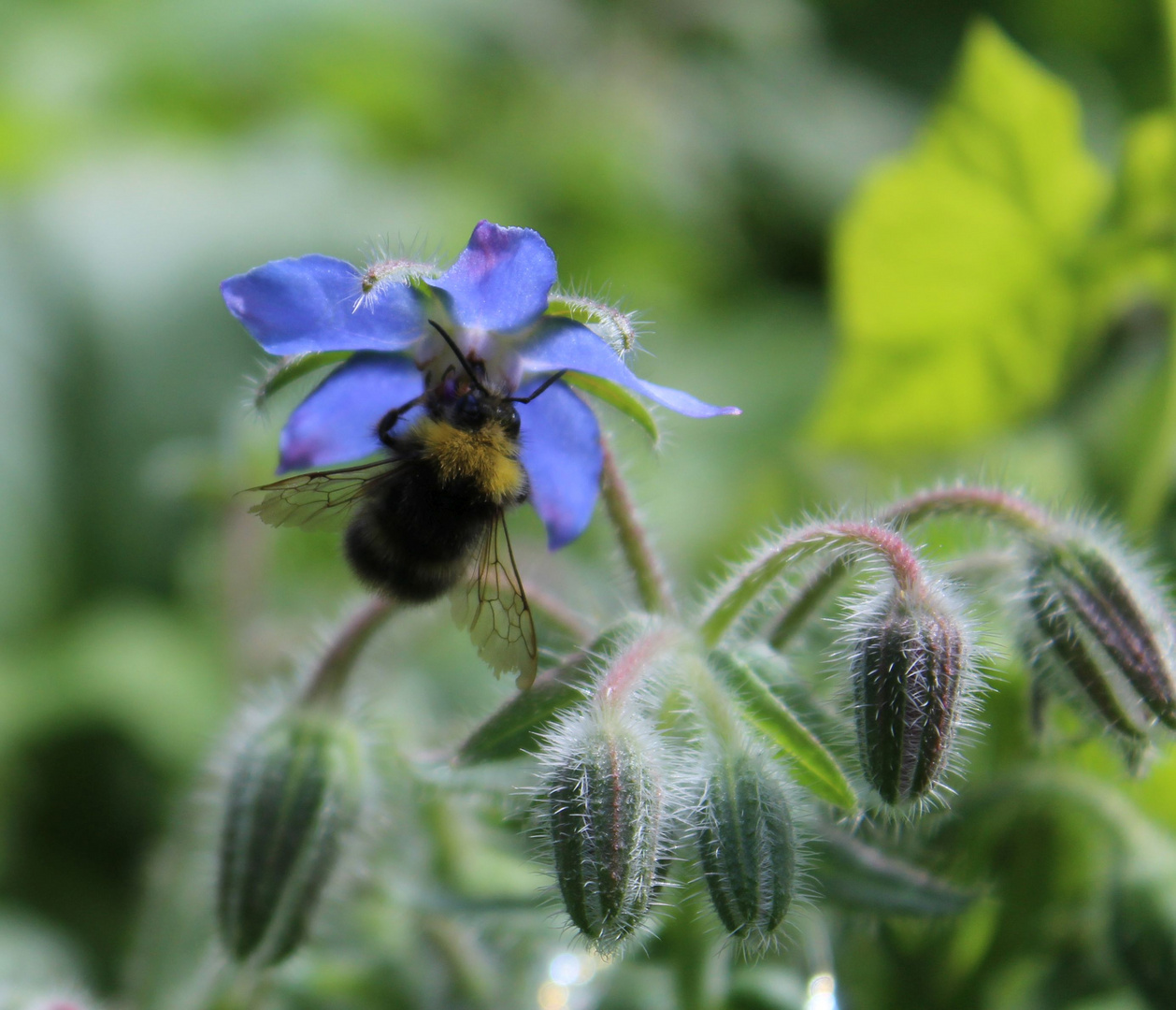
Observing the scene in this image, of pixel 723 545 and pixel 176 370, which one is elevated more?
pixel 723 545

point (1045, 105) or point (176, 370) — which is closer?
point (1045, 105)

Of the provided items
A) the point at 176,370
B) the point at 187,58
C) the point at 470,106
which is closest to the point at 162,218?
the point at 176,370

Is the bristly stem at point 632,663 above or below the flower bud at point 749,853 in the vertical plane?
above

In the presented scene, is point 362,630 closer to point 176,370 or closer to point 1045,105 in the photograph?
point 1045,105

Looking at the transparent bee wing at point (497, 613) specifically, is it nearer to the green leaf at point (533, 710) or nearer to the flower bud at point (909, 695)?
the green leaf at point (533, 710)

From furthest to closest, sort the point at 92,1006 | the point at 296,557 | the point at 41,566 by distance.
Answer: the point at 41,566 < the point at 296,557 < the point at 92,1006

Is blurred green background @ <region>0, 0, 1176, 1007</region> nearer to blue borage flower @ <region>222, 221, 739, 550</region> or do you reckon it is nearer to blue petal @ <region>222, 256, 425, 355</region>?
blue borage flower @ <region>222, 221, 739, 550</region>

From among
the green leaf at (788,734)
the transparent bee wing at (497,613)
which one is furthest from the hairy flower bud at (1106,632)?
the transparent bee wing at (497,613)
